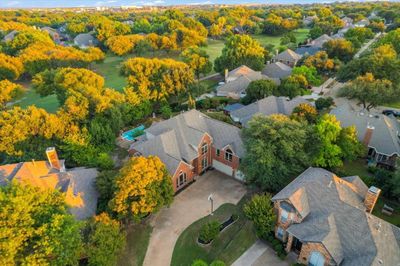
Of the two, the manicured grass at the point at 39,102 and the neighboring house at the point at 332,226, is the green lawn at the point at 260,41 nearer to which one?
the manicured grass at the point at 39,102

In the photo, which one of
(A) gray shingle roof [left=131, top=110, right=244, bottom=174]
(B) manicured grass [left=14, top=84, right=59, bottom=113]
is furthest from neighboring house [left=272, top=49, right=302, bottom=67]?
(B) manicured grass [left=14, top=84, right=59, bottom=113]

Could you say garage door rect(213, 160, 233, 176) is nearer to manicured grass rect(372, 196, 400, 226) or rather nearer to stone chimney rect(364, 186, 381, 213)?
stone chimney rect(364, 186, 381, 213)

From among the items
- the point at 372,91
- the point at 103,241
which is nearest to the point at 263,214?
the point at 103,241

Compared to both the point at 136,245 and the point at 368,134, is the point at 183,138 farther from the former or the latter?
the point at 368,134

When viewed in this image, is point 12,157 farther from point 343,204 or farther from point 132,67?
point 343,204

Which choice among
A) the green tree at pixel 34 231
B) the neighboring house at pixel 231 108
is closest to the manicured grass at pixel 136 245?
the green tree at pixel 34 231

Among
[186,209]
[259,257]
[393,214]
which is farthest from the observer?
[186,209]

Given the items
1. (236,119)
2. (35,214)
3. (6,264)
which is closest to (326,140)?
(236,119)
